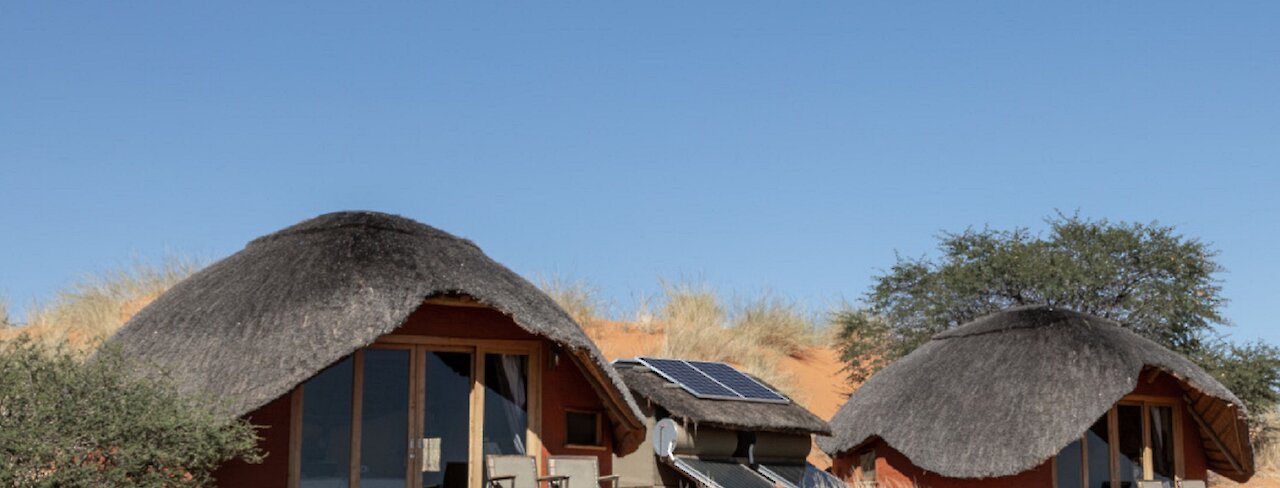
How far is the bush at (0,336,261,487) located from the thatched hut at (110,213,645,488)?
1.51 feet

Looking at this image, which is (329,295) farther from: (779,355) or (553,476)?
(779,355)

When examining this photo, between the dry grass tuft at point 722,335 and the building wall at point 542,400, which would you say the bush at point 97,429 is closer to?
the building wall at point 542,400

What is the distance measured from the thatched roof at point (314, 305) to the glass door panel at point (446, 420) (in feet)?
2.51

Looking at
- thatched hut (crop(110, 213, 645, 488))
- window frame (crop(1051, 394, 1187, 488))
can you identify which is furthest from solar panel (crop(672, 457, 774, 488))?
window frame (crop(1051, 394, 1187, 488))

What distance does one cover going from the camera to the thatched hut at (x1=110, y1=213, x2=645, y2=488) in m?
12.2

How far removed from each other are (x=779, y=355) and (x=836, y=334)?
2.26 meters

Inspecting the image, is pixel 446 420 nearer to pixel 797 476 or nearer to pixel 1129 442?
pixel 797 476

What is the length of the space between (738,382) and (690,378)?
92cm

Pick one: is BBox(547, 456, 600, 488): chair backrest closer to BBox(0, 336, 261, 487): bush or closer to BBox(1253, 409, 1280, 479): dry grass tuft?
BBox(0, 336, 261, 487): bush

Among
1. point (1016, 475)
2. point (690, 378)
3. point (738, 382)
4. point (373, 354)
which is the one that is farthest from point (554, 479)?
point (1016, 475)

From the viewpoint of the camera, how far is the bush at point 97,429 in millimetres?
10672

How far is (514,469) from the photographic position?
1318 centimetres

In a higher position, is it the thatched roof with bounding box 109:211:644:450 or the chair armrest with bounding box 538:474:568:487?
the thatched roof with bounding box 109:211:644:450

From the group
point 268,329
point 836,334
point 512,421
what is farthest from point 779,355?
point 268,329
